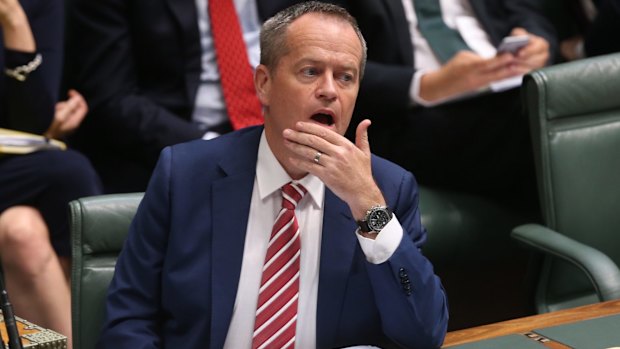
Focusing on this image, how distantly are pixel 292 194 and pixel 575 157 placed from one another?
2.98 ft

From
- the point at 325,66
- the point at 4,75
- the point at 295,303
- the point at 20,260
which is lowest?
the point at 20,260

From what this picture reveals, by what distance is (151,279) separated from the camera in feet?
6.04

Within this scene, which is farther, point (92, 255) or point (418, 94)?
point (418, 94)

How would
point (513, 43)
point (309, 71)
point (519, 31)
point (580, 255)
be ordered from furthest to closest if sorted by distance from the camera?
point (519, 31) < point (513, 43) < point (580, 255) < point (309, 71)

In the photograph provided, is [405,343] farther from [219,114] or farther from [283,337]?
[219,114]

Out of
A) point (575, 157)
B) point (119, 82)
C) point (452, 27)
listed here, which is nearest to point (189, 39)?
point (119, 82)

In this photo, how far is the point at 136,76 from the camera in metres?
3.13

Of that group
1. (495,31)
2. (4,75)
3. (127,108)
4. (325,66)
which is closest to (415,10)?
(495,31)

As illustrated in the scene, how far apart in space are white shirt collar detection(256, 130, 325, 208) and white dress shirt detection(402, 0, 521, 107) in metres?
1.24

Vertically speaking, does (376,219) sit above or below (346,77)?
below

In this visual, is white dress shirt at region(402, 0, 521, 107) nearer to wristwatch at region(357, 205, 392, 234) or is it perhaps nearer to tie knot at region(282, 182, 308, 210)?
tie knot at region(282, 182, 308, 210)

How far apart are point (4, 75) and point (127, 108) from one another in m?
0.37

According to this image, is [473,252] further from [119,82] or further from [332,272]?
[332,272]

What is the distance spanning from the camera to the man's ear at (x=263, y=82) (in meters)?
1.94
